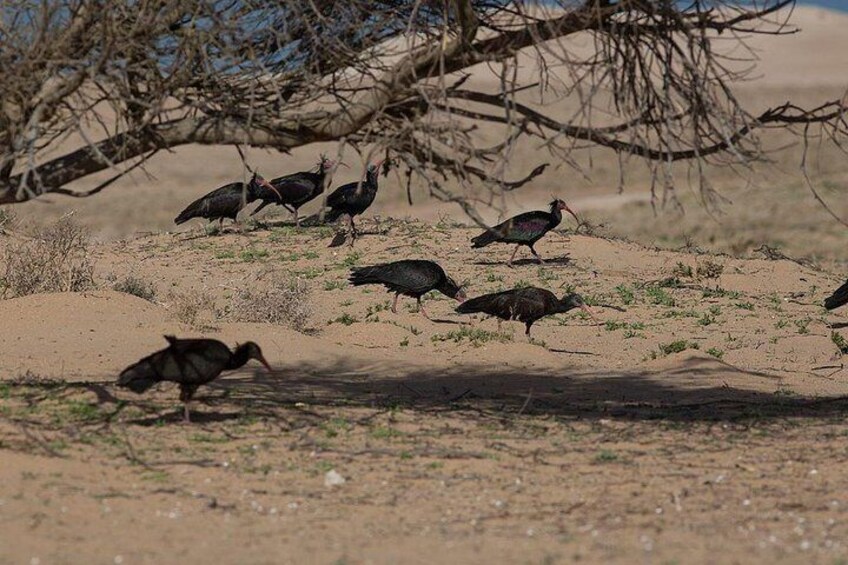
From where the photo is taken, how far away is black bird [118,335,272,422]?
9.63m

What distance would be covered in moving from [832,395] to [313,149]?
5050 centimetres

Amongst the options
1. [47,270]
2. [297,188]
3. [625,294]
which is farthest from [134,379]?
[297,188]

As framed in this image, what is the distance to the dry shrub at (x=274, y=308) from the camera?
1576 cm

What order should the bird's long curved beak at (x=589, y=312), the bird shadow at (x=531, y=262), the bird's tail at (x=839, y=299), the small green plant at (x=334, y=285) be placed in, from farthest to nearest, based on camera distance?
the bird shadow at (x=531, y=262) < the small green plant at (x=334, y=285) < the bird's tail at (x=839, y=299) < the bird's long curved beak at (x=589, y=312)

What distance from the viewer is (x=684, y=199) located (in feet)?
126

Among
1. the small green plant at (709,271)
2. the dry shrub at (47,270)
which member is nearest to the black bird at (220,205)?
the dry shrub at (47,270)

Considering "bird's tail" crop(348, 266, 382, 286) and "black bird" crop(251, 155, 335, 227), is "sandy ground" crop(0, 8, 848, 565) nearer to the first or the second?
"bird's tail" crop(348, 266, 382, 286)

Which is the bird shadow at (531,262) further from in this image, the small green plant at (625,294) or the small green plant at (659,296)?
the small green plant at (659,296)

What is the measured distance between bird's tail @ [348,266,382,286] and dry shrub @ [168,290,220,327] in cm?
154

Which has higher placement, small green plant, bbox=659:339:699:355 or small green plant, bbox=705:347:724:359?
small green plant, bbox=659:339:699:355

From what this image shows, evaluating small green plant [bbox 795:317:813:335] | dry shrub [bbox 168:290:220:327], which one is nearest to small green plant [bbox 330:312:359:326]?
dry shrub [bbox 168:290:220:327]

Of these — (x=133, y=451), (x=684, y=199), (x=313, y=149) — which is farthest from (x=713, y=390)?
(x=313, y=149)

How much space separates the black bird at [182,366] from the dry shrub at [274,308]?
5688 mm

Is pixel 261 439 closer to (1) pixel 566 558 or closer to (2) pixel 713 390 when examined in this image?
(1) pixel 566 558
